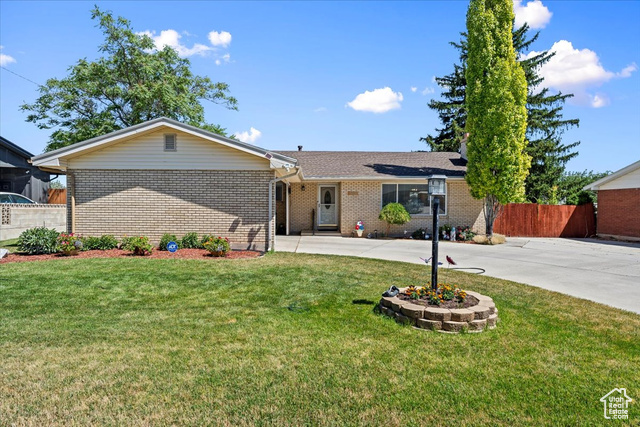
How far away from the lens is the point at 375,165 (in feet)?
57.2

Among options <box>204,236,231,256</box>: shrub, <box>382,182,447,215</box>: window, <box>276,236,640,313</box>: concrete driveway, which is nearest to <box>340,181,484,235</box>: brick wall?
<box>382,182,447,215</box>: window

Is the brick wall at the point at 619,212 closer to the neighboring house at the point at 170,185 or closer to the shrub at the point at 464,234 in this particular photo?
the shrub at the point at 464,234

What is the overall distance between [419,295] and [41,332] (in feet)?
15.0

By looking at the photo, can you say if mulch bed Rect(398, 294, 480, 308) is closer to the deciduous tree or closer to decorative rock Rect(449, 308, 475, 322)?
decorative rock Rect(449, 308, 475, 322)

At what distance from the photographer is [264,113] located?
16750 millimetres

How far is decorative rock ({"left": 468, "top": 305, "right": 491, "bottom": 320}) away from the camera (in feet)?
15.0

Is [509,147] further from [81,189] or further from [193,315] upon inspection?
[81,189]

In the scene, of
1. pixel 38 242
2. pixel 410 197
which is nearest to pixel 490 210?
pixel 410 197

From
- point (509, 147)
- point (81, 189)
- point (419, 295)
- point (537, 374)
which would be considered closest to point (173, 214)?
point (81, 189)

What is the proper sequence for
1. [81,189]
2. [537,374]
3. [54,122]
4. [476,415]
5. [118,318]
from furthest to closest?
[54,122]
[81,189]
[118,318]
[537,374]
[476,415]

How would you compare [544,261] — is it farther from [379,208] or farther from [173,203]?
[173,203]

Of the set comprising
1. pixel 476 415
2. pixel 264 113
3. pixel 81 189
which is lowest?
pixel 476 415

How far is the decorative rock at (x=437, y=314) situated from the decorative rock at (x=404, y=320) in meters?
0.18

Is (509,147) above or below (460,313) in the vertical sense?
above
